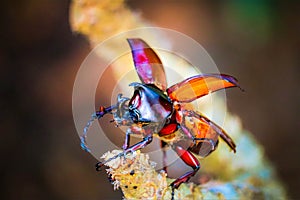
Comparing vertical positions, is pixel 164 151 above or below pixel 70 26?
below

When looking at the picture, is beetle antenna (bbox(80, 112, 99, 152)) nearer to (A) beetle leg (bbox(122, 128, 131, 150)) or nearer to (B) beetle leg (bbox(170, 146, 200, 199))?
(A) beetle leg (bbox(122, 128, 131, 150))

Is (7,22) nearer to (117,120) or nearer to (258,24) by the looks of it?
(117,120)

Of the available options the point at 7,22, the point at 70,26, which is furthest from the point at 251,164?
the point at 7,22

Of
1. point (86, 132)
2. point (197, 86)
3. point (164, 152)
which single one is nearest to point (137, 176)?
point (164, 152)

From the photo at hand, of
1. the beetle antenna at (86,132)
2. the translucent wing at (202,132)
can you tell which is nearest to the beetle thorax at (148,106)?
the translucent wing at (202,132)

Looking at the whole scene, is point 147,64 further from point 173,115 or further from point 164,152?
point 164,152

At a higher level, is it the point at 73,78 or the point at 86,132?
the point at 73,78
